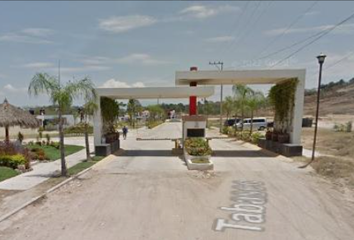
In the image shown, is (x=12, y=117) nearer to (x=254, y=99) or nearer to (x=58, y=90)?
(x=58, y=90)

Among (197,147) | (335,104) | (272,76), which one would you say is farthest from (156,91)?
(335,104)

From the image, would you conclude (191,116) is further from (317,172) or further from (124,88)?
(317,172)

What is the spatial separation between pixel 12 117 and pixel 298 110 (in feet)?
58.4

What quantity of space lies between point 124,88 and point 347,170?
493 inches

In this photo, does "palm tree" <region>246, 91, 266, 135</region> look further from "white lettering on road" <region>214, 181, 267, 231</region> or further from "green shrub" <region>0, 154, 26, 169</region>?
"green shrub" <region>0, 154, 26, 169</region>

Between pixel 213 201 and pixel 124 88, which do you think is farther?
pixel 124 88

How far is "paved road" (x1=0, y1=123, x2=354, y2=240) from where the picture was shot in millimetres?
6082

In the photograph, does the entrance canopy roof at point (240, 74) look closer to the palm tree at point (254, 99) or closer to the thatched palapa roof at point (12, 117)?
the palm tree at point (254, 99)

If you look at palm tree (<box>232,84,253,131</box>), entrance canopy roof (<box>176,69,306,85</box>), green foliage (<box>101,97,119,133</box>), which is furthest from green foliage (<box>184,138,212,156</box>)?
palm tree (<box>232,84,253,131</box>)

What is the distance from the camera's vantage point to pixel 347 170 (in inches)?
452

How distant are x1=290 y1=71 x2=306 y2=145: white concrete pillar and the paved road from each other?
183 inches

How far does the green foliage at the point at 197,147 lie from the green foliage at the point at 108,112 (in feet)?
20.5

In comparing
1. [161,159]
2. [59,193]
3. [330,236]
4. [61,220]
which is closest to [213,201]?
[330,236]

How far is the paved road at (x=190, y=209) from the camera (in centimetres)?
608
